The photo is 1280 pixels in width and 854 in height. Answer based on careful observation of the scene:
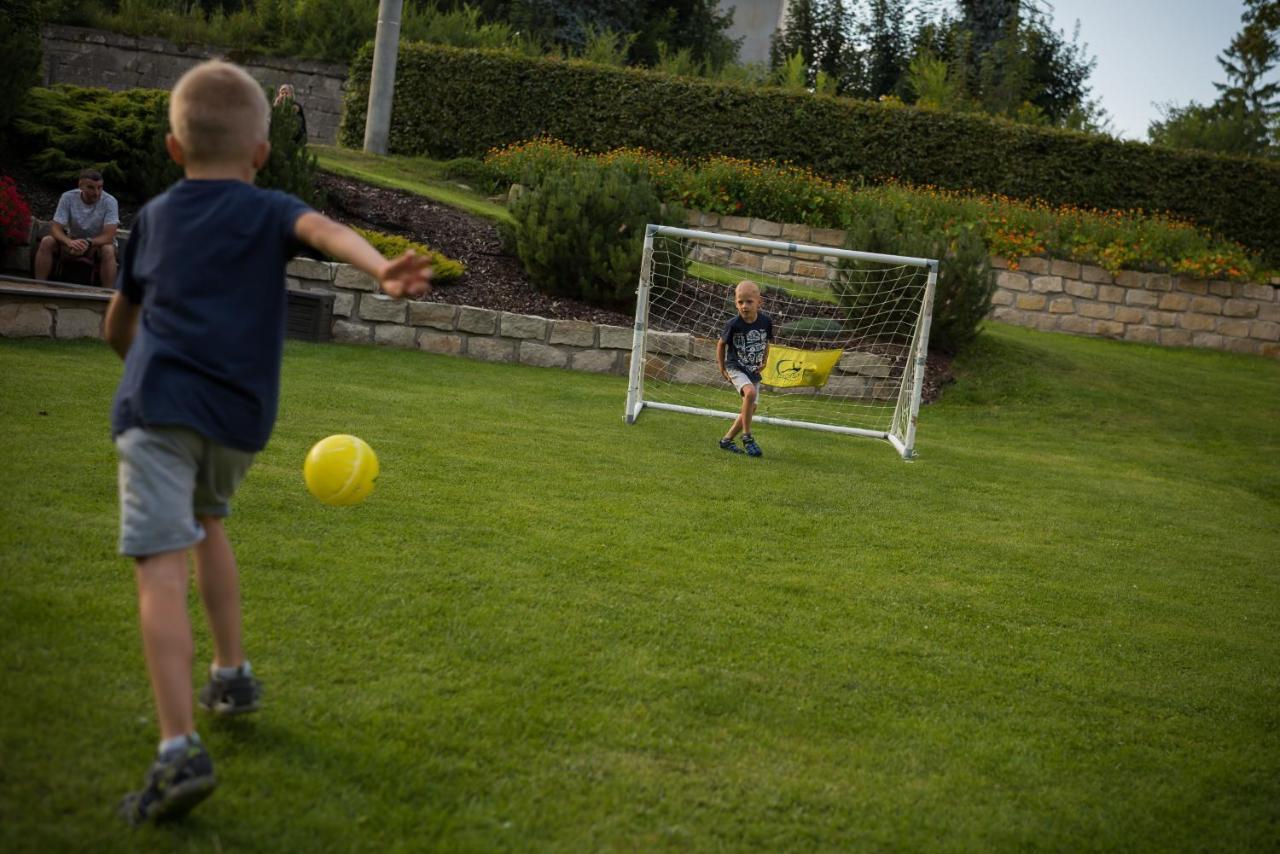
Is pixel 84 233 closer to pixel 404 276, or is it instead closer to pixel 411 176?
pixel 411 176

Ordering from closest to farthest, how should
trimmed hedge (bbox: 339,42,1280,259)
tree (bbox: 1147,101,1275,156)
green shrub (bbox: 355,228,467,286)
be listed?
green shrub (bbox: 355,228,467,286)
trimmed hedge (bbox: 339,42,1280,259)
tree (bbox: 1147,101,1275,156)

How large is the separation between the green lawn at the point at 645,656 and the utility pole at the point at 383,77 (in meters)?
12.4

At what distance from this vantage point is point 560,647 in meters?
3.94

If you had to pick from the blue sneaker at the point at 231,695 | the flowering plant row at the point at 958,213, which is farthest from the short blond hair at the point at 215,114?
the flowering plant row at the point at 958,213

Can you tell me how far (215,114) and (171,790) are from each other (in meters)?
1.63

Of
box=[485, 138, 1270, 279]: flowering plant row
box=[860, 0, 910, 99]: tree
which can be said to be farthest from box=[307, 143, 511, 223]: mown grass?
box=[860, 0, 910, 99]: tree

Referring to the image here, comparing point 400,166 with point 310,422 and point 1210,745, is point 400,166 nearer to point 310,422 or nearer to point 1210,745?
point 310,422

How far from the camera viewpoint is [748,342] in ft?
29.7

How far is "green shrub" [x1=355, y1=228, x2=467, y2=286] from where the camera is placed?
12273 mm

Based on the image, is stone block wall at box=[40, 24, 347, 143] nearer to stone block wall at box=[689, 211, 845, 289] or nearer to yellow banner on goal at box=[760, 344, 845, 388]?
stone block wall at box=[689, 211, 845, 289]

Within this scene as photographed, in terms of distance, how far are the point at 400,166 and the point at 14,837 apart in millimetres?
17997

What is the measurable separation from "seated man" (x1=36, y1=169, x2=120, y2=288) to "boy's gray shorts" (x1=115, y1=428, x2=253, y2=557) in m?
8.96

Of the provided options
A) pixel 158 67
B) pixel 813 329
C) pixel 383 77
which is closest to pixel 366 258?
pixel 813 329

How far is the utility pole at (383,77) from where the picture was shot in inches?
746
